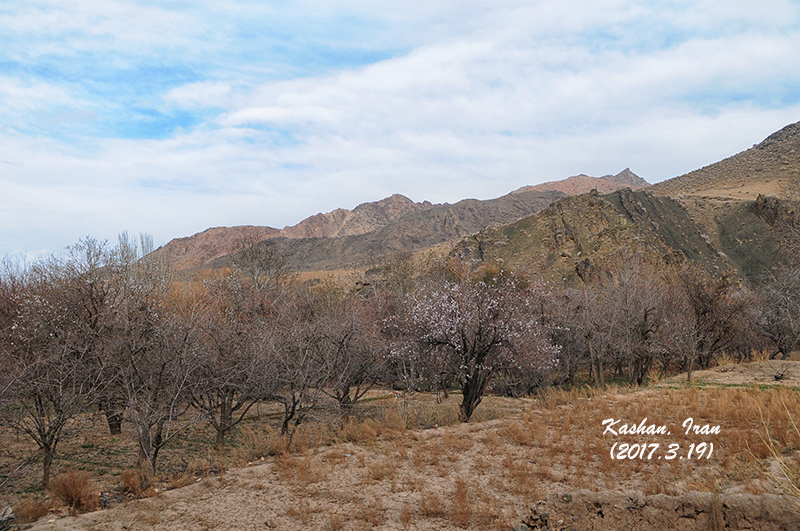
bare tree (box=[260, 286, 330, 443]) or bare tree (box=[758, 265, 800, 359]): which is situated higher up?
bare tree (box=[260, 286, 330, 443])

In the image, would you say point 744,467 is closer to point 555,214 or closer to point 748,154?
point 555,214

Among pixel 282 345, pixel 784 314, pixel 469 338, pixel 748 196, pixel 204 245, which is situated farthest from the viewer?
pixel 204 245

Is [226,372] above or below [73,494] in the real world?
above

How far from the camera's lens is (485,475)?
9078mm

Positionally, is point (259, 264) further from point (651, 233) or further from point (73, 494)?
point (651, 233)

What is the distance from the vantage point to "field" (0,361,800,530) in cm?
707

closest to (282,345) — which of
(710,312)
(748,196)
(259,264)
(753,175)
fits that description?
(710,312)

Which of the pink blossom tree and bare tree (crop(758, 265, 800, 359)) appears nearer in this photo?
the pink blossom tree

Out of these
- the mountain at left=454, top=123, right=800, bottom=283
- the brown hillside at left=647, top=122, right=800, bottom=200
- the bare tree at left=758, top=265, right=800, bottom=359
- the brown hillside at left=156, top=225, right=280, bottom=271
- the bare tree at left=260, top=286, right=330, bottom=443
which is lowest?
the bare tree at left=758, top=265, right=800, bottom=359

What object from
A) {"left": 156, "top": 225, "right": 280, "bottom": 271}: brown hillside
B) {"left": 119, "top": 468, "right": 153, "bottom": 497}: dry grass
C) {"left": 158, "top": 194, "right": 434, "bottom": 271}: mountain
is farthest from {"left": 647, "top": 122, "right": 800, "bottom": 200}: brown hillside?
{"left": 156, "top": 225, "right": 280, "bottom": 271}: brown hillside

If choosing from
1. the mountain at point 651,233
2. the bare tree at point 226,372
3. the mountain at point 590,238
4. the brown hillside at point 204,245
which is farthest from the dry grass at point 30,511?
the brown hillside at point 204,245

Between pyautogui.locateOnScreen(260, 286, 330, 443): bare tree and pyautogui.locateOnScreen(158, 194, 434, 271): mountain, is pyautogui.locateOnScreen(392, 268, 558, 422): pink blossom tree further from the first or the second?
pyautogui.locateOnScreen(158, 194, 434, 271): mountain

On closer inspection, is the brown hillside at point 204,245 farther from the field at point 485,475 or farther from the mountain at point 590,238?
the field at point 485,475

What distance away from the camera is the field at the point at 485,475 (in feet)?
23.2
